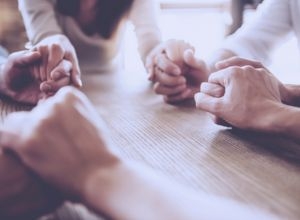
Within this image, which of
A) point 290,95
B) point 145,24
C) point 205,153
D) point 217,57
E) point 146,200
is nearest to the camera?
point 146,200

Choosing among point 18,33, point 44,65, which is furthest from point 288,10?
point 18,33

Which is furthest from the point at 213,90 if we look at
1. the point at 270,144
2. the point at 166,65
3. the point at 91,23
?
the point at 91,23

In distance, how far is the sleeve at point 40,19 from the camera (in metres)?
1.14

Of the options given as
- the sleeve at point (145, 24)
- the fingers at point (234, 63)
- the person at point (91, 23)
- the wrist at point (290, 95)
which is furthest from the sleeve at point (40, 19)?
the wrist at point (290, 95)

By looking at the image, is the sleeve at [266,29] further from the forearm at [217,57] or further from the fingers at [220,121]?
the fingers at [220,121]

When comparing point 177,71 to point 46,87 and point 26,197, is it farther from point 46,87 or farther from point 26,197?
point 26,197

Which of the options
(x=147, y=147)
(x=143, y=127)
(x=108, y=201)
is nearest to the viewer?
(x=108, y=201)

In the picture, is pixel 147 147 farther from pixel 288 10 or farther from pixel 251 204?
pixel 288 10

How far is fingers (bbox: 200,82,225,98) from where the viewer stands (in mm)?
643

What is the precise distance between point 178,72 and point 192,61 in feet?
0.13

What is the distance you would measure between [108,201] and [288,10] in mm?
1131

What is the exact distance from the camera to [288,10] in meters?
1.25

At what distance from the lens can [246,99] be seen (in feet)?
1.90

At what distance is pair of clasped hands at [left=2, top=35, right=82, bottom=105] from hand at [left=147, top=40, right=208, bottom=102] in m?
0.19
